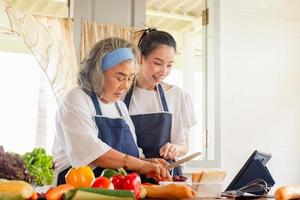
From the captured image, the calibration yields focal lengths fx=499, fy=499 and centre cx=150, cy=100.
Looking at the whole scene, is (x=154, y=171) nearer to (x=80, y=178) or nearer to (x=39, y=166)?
(x=39, y=166)

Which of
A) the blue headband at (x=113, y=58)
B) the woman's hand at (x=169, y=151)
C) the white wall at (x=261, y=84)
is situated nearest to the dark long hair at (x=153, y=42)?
the blue headband at (x=113, y=58)

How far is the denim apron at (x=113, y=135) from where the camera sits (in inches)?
80.0

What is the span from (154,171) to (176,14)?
2.27 m

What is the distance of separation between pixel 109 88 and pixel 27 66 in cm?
139

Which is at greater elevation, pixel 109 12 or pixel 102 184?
pixel 109 12

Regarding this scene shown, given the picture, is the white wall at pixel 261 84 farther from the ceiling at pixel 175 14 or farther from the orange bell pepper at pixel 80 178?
the orange bell pepper at pixel 80 178

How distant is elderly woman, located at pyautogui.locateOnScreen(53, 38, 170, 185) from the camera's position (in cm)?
194

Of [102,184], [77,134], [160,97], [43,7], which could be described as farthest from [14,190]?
[43,7]

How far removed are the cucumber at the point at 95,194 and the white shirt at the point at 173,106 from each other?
126 cm

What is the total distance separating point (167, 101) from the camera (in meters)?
2.42

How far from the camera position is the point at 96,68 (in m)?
2.05

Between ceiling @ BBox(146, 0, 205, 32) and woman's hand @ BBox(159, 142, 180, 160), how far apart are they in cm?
170

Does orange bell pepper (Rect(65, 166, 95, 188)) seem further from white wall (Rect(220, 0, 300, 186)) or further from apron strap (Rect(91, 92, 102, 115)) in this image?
white wall (Rect(220, 0, 300, 186))

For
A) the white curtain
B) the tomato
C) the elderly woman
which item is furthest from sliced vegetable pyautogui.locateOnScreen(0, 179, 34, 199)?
the white curtain
